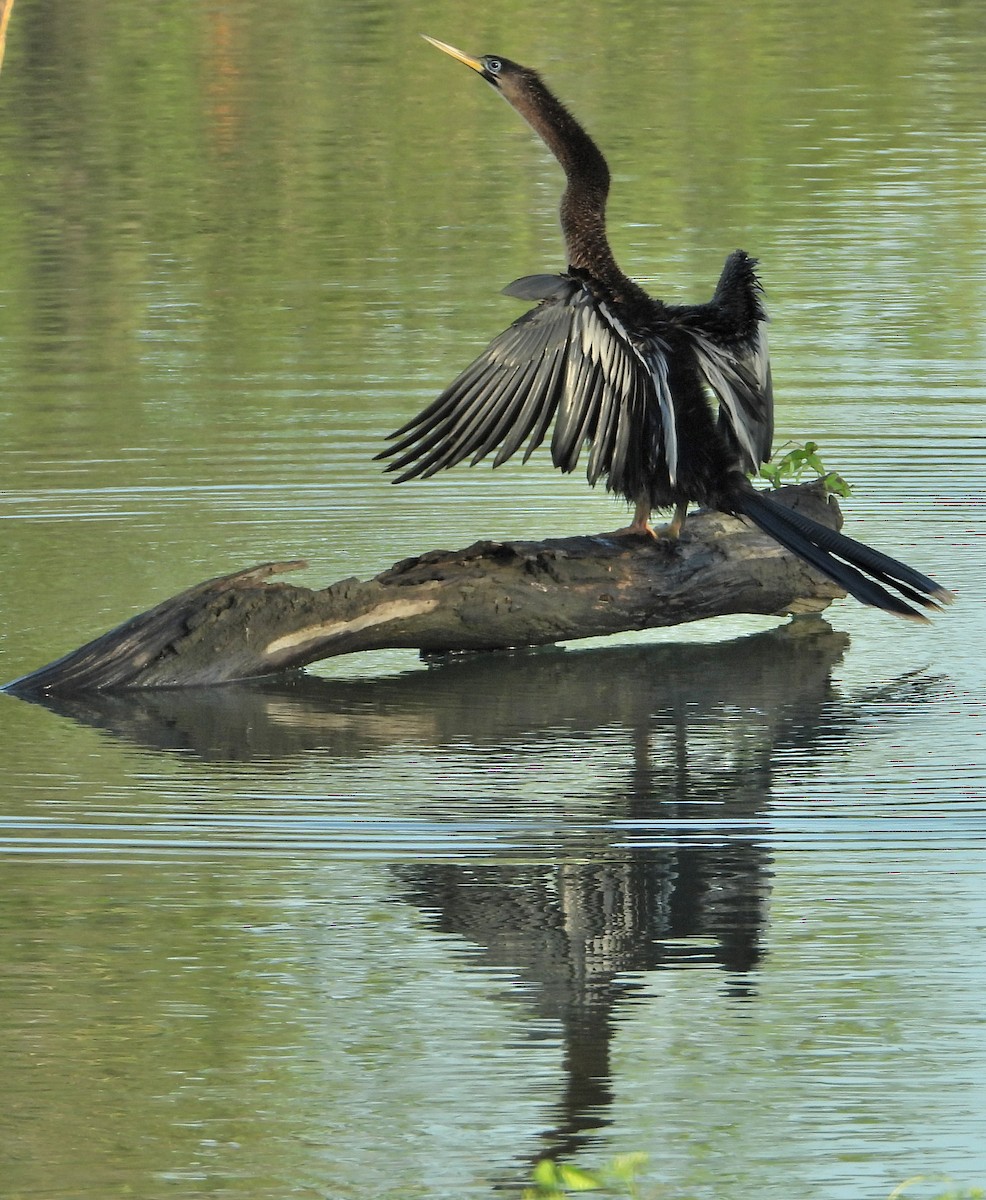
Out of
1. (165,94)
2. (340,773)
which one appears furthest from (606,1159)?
(165,94)

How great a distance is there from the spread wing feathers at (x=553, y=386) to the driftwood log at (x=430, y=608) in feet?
1.27

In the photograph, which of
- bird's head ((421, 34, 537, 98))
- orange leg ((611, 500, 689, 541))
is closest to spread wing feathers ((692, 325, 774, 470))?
orange leg ((611, 500, 689, 541))

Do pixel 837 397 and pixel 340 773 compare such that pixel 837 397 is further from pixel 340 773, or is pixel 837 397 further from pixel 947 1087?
pixel 947 1087

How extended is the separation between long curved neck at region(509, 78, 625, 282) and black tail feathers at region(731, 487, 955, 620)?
35.6 inches

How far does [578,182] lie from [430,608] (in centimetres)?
147

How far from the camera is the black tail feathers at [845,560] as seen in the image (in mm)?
7398

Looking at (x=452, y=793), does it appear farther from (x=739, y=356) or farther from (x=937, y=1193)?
(x=937, y=1193)

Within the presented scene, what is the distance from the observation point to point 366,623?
7.63 meters

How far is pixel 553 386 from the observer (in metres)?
7.45

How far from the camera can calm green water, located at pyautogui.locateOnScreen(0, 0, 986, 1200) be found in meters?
4.80

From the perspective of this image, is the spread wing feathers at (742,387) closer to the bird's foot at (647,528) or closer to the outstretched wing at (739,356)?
the outstretched wing at (739,356)

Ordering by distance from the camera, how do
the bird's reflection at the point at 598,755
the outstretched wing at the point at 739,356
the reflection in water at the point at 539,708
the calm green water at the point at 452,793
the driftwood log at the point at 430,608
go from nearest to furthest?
the calm green water at the point at 452,793
the bird's reflection at the point at 598,755
the reflection in water at the point at 539,708
the driftwood log at the point at 430,608
the outstretched wing at the point at 739,356

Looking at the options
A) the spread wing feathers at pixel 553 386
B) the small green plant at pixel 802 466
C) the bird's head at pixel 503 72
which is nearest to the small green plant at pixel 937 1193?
the spread wing feathers at pixel 553 386

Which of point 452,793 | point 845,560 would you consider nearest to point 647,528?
point 845,560
